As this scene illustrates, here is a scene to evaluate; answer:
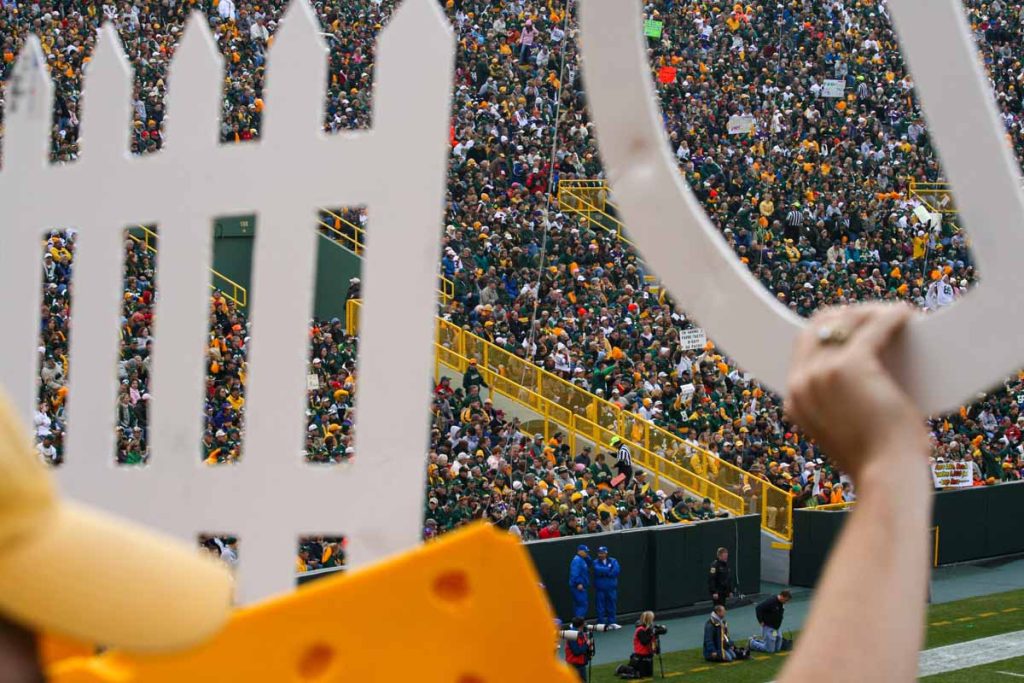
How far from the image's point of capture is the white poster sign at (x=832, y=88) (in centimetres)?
2967

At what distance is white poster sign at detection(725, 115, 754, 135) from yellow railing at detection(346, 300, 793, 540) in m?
8.79

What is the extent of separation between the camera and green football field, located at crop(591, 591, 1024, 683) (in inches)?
571

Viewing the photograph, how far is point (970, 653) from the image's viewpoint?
1553cm

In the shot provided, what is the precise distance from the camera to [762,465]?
20.9 m

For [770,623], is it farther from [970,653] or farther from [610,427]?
[610,427]

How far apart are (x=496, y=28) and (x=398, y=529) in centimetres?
2764

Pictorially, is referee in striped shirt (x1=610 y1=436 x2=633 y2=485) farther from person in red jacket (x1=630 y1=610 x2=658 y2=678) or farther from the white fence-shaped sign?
the white fence-shaped sign

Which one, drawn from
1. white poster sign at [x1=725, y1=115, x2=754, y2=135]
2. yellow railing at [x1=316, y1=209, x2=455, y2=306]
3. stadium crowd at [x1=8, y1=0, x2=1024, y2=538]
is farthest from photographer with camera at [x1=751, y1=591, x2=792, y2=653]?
white poster sign at [x1=725, y1=115, x2=754, y2=135]

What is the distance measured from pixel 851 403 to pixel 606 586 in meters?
15.0

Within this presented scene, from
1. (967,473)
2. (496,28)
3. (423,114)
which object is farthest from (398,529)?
(496,28)

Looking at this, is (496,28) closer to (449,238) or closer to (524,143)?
(524,143)

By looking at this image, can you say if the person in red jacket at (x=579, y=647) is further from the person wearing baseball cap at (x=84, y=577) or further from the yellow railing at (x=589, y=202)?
the yellow railing at (x=589, y=202)

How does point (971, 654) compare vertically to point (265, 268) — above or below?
below

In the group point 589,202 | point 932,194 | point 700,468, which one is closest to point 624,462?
point 700,468
